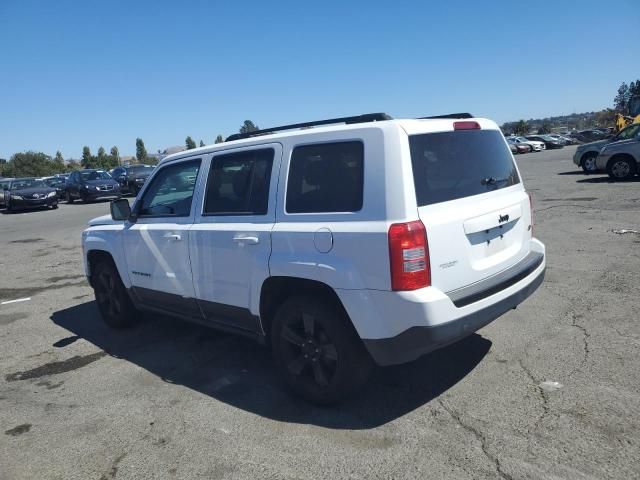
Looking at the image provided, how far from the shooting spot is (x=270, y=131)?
4.31 meters

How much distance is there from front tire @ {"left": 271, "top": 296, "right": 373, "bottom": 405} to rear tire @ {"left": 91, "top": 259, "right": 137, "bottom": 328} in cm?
257

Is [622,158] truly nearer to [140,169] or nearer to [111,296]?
[111,296]

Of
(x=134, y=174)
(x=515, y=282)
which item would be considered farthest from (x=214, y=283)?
(x=134, y=174)

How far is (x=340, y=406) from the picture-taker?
11.6ft

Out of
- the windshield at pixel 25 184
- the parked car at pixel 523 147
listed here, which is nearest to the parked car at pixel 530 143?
the parked car at pixel 523 147

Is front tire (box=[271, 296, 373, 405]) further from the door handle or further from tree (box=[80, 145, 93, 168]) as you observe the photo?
tree (box=[80, 145, 93, 168])

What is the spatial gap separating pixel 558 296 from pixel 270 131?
3.61m

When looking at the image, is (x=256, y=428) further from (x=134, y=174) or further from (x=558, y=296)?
(x=134, y=174)

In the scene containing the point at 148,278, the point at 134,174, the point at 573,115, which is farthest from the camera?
the point at 573,115

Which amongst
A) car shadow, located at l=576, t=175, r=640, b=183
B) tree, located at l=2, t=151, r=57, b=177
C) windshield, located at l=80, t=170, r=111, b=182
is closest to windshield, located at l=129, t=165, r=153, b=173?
windshield, located at l=80, t=170, r=111, b=182

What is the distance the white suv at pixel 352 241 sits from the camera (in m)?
3.04

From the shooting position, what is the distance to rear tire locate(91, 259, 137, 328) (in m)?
5.57

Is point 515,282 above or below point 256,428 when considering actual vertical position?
above

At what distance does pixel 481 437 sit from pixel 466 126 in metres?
2.09
